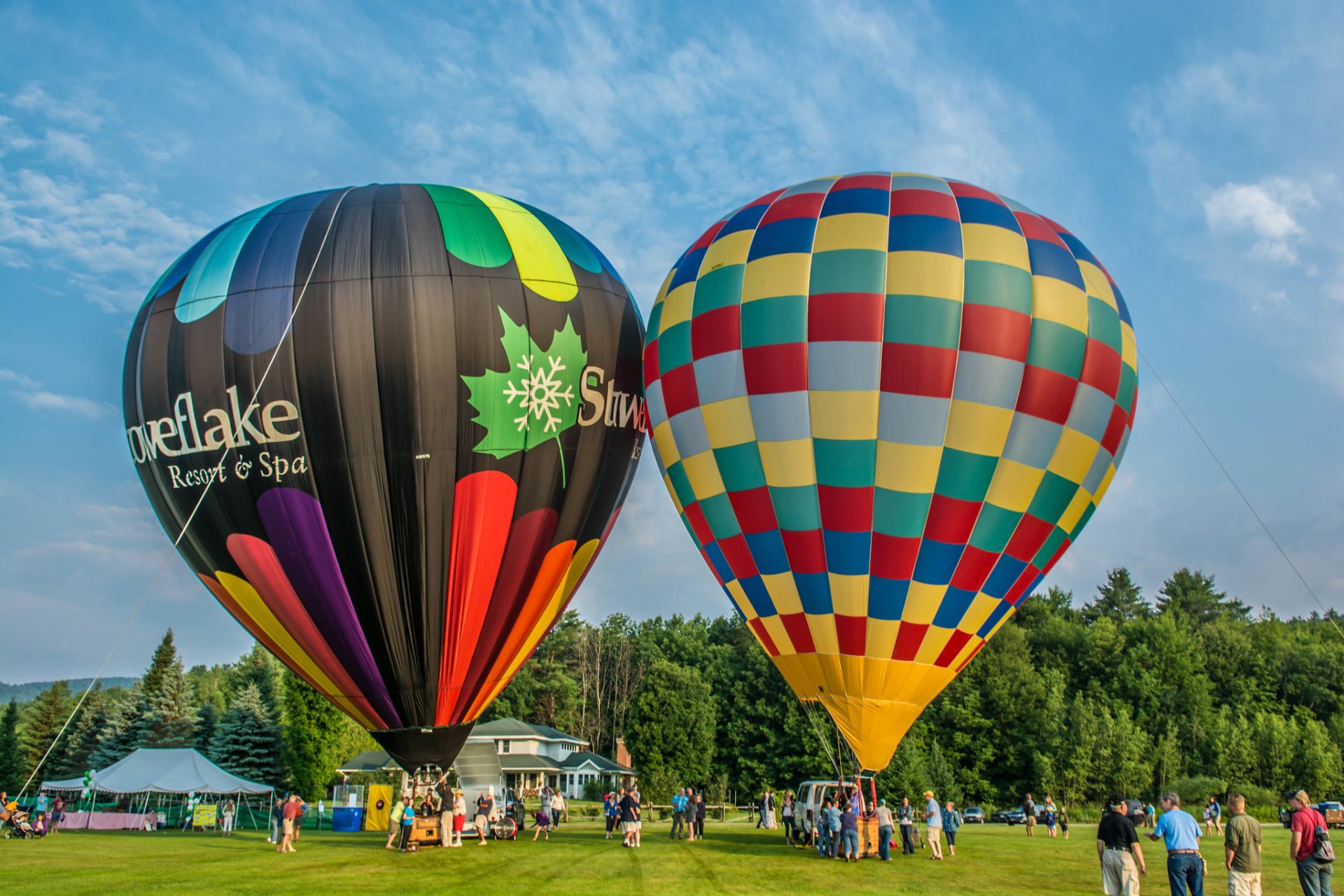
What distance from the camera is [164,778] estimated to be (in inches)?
1024

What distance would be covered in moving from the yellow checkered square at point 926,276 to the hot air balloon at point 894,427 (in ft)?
0.09

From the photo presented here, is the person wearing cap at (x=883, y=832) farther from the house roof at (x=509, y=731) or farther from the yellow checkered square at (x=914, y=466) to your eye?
the house roof at (x=509, y=731)

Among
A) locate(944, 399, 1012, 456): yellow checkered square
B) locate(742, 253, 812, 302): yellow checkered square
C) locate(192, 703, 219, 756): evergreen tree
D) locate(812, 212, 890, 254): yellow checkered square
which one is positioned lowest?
locate(192, 703, 219, 756): evergreen tree

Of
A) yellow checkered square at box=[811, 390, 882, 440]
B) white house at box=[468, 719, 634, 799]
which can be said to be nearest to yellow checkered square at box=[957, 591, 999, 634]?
yellow checkered square at box=[811, 390, 882, 440]

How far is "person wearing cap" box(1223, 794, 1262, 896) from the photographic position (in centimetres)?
761

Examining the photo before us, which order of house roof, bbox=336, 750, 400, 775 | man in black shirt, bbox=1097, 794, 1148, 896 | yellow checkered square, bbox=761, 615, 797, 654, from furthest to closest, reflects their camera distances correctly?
house roof, bbox=336, 750, 400, 775, yellow checkered square, bbox=761, 615, 797, 654, man in black shirt, bbox=1097, 794, 1148, 896

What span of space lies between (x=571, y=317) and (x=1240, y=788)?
3442cm

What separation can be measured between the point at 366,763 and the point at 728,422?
96.4ft

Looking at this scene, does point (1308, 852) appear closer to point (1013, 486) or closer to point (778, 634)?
point (1013, 486)

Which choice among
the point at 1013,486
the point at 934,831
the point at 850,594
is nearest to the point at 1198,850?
the point at 850,594

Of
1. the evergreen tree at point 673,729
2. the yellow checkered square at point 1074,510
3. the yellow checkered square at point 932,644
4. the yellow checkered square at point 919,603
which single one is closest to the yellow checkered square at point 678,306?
the yellow checkered square at point 919,603

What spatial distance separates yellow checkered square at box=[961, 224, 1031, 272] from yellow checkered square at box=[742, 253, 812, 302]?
6.88 ft

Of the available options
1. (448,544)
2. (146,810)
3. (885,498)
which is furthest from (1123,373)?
(146,810)

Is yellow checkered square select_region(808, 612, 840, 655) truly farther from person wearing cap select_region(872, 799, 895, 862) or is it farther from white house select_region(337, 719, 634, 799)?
white house select_region(337, 719, 634, 799)
